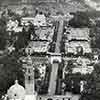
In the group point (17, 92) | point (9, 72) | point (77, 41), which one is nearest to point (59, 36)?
point (77, 41)

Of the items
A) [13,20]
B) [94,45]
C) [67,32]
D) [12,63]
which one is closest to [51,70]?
[12,63]

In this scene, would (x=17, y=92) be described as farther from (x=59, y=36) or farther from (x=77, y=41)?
(x=59, y=36)

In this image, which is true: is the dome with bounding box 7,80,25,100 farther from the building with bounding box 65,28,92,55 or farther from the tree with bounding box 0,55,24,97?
the building with bounding box 65,28,92,55

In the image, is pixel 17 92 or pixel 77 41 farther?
pixel 77 41

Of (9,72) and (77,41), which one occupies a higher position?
(77,41)

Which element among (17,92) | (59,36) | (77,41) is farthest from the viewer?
(59,36)

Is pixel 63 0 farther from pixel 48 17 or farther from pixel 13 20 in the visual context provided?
pixel 13 20

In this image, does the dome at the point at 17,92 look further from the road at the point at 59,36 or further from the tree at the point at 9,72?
the road at the point at 59,36

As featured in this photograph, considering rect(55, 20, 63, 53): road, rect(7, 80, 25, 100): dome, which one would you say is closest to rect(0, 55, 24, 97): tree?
rect(7, 80, 25, 100): dome

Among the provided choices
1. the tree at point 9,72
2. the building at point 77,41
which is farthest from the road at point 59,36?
the tree at point 9,72
